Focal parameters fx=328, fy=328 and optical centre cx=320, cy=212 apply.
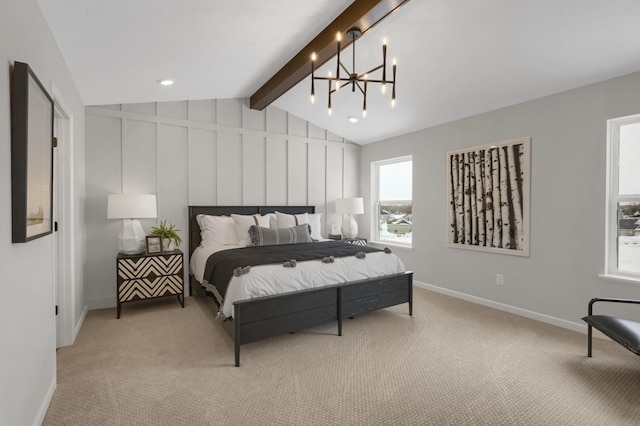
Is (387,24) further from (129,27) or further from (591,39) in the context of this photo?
(129,27)

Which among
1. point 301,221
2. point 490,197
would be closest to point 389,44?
point 490,197

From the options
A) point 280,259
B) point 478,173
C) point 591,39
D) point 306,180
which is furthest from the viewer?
point 306,180

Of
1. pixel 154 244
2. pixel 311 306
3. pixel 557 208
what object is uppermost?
pixel 557 208

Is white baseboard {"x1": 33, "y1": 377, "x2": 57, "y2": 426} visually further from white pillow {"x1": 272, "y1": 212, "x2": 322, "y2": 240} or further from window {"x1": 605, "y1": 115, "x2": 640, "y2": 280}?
window {"x1": 605, "y1": 115, "x2": 640, "y2": 280}

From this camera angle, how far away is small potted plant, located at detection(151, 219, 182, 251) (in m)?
4.03

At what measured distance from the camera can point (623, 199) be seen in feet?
9.86

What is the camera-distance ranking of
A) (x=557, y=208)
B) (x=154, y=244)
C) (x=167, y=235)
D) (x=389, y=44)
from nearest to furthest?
(x=389, y=44) < (x=557, y=208) < (x=154, y=244) < (x=167, y=235)

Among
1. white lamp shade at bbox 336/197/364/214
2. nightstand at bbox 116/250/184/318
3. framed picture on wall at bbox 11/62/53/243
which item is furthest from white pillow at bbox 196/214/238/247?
framed picture on wall at bbox 11/62/53/243

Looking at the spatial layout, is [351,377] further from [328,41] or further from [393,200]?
[393,200]

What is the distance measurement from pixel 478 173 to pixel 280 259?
2736 millimetres

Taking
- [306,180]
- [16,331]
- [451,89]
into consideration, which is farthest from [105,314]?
[451,89]

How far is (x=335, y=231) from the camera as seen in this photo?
5.78 metres

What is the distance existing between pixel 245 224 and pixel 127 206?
1.37m

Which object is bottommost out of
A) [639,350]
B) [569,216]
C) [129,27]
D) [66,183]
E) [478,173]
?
[639,350]
